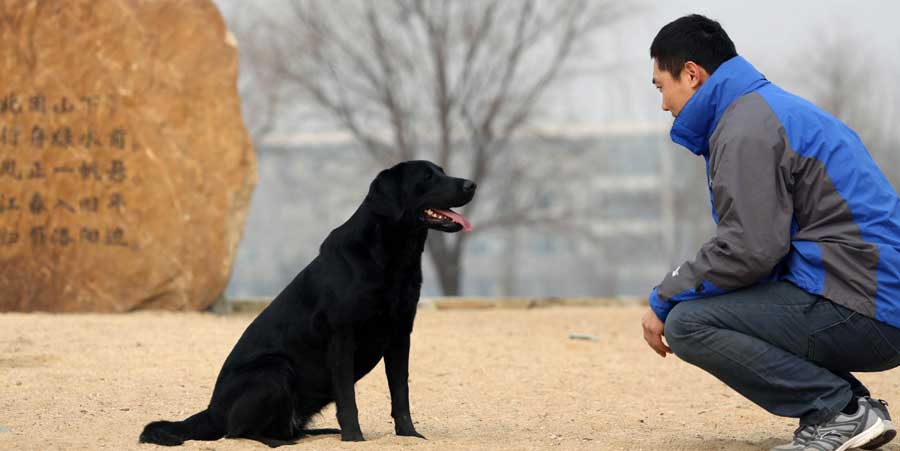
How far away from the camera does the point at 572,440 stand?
4570 millimetres

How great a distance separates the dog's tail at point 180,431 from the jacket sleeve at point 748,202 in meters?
1.96

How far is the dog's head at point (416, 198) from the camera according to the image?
14.4ft

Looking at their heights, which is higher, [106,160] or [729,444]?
[106,160]

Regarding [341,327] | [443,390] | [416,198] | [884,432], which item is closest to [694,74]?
[416,198]

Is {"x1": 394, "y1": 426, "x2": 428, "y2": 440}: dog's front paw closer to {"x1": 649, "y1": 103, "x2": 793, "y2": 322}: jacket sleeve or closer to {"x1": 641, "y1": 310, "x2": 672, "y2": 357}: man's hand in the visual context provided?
{"x1": 641, "y1": 310, "x2": 672, "y2": 357}: man's hand

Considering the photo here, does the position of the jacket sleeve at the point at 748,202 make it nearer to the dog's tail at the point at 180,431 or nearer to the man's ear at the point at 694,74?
the man's ear at the point at 694,74

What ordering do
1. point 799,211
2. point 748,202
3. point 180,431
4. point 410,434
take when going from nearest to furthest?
point 748,202, point 799,211, point 180,431, point 410,434

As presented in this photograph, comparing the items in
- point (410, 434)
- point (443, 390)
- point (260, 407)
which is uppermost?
point (260, 407)

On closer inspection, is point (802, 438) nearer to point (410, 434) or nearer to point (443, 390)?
point (410, 434)

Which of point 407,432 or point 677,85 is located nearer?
point 677,85

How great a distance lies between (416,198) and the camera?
174 inches

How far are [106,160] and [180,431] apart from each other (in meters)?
5.67

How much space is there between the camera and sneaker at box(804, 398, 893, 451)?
3.81 meters

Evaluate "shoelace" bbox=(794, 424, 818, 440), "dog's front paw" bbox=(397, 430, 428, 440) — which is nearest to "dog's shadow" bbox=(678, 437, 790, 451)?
"shoelace" bbox=(794, 424, 818, 440)
